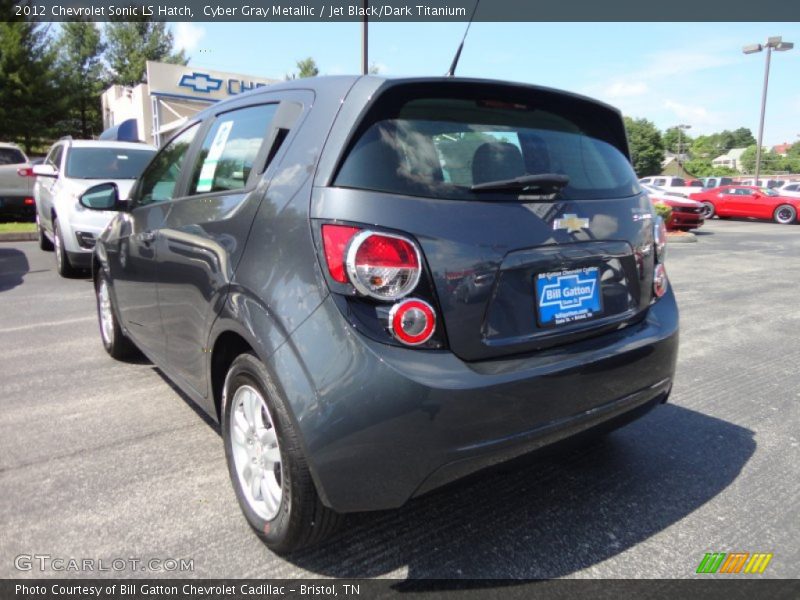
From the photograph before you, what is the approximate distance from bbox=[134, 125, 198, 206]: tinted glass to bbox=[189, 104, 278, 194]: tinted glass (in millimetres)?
272

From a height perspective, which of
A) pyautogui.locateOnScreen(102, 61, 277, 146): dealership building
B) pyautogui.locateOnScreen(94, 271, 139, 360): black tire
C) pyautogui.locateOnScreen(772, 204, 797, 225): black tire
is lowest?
pyautogui.locateOnScreen(772, 204, 797, 225): black tire

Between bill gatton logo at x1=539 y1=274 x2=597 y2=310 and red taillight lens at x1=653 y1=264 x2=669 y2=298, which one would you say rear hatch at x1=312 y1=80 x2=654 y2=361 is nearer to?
bill gatton logo at x1=539 y1=274 x2=597 y2=310

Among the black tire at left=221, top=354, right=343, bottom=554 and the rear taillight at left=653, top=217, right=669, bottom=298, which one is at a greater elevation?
the rear taillight at left=653, top=217, right=669, bottom=298

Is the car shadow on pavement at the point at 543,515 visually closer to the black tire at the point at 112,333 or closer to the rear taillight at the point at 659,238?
the rear taillight at the point at 659,238

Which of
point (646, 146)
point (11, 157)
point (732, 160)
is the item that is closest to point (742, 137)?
point (732, 160)

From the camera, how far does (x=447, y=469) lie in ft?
6.32

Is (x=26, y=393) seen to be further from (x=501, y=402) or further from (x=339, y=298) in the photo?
(x=501, y=402)

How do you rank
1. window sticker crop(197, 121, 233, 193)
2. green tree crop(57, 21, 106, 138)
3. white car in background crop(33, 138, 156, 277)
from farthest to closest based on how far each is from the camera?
green tree crop(57, 21, 106, 138) → white car in background crop(33, 138, 156, 277) → window sticker crop(197, 121, 233, 193)

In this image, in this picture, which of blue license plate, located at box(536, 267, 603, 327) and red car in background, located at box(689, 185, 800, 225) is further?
red car in background, located at box(689, 185, 800, 225)

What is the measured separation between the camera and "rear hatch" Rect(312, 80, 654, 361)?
1997 mm

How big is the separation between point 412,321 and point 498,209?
52 cm

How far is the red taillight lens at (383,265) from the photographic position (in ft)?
6.31

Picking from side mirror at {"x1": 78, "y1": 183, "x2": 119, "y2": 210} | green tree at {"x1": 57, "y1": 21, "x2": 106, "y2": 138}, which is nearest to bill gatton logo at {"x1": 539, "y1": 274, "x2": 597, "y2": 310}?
side mirror at {"x1": 78, "y1": 183, "x2": 119, "y2": 210}

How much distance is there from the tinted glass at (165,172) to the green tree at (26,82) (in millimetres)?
31427
